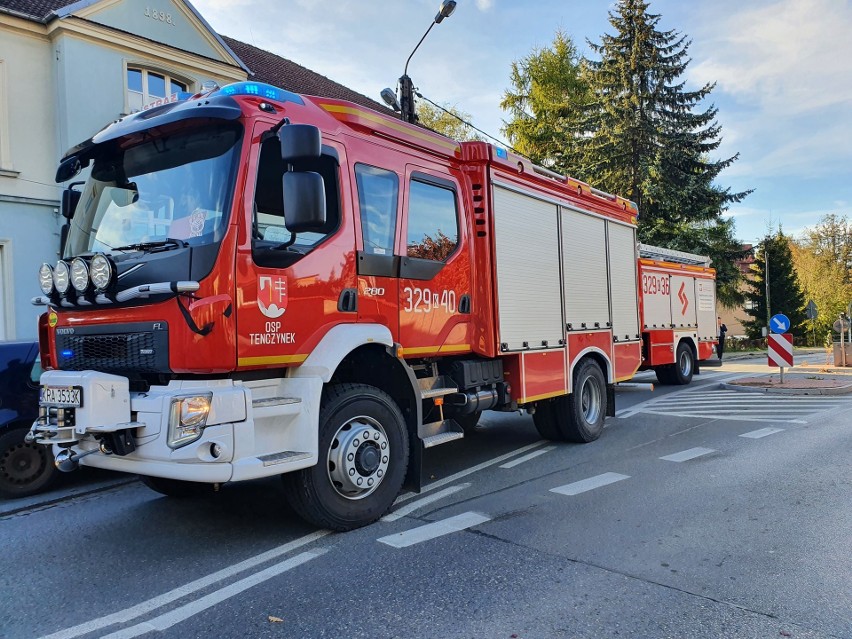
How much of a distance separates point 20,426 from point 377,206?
386 cm

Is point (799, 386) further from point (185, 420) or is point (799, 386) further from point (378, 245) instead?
point (185, 420)

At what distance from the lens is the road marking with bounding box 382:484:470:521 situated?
15.9 ft

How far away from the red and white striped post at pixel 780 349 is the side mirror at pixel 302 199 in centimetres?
1268

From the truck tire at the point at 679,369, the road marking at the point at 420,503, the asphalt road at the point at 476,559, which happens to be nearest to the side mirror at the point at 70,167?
the asphalt road at the point at 476,559

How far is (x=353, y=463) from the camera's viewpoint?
445cm

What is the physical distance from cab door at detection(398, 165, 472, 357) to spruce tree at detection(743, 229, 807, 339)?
4065cm

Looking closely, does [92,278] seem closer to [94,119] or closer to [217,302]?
[217,302]

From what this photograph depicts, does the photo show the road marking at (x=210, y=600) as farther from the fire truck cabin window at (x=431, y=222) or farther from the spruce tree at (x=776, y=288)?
the spruce tree at (x=776, y=288)

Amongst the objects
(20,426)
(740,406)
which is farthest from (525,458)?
(740,406)

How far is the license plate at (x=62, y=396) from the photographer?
3844mm

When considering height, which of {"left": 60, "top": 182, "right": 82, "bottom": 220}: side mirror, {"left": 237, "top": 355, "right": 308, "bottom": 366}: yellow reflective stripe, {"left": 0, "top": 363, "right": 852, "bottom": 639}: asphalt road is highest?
{"left": 60, "top": 182, "right": 82, "bottom": 220}: side mirror

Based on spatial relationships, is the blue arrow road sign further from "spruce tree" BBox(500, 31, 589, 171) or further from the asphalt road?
"spruce tree" BBox(500, 31, 589, 171)

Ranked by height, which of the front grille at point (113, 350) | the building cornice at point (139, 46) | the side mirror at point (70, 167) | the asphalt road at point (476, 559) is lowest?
the asphalt road at point (476, 559)

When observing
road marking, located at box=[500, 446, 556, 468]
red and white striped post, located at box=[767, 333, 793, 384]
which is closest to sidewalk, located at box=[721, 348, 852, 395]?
red and white striped post, located at box=[767, 333, 793, 384]
